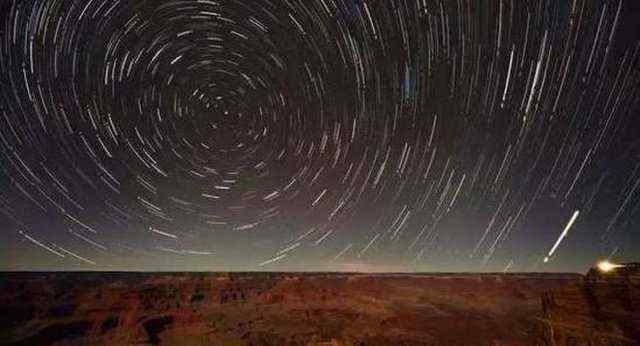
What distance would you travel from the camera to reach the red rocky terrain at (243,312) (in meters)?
41.4

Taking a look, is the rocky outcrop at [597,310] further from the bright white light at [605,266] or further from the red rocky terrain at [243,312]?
the red rocky terrain at [243,312]

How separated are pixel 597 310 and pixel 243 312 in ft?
124

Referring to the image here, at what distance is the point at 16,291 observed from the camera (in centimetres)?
4262

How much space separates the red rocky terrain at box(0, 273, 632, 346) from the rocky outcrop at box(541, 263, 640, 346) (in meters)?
13.6

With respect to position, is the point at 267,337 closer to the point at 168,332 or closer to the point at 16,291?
the point at 168,332

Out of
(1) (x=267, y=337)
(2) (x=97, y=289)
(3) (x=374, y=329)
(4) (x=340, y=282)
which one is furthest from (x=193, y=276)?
(3) (x=374, y=329)

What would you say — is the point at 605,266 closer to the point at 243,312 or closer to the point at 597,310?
the point at 597,310

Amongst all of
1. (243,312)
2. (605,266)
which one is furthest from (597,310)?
(243,312)

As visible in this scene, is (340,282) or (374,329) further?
(340,282)

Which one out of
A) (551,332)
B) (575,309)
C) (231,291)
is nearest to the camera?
(575,309)

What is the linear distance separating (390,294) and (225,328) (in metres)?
25.0

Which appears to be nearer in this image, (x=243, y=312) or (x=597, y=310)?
(x=597, y=310)

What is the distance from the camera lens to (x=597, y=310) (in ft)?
68.6

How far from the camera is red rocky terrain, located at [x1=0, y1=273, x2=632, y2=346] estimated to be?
136ft
